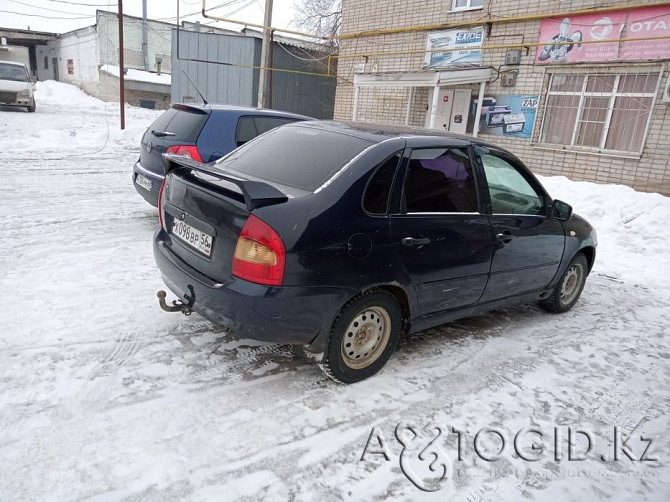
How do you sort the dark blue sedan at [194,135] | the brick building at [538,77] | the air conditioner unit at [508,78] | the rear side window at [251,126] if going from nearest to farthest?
the dark blue sedan at [194,135] → the rear side window at [251,126] → the brick building at [538,77] → the air conditioner unit at [508,78]

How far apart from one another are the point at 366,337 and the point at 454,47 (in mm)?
11017

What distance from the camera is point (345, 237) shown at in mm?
2748

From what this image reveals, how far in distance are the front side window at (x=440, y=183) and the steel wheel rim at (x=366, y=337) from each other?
726mm

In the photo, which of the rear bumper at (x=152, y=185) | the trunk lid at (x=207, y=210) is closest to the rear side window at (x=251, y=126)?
the rear bumper at (x=152, y=185)

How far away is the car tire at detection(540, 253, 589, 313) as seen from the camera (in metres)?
4.56

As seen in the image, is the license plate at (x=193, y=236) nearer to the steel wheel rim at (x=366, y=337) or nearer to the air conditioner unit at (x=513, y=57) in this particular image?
the steel wheel rim at (x=366, y=337)

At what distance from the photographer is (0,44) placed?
36625 millimetres

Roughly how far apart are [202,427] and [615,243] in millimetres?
6756

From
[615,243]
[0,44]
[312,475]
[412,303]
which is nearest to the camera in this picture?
[312,475]

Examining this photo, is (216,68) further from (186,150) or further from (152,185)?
(186,150)

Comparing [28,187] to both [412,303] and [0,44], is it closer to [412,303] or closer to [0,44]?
[412,303]

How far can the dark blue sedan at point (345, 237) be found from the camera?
8.71ft

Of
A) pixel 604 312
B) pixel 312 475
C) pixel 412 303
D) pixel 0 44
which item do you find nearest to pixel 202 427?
pixel 312 475

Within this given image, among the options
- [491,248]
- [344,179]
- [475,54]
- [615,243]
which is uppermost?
[475,54]
